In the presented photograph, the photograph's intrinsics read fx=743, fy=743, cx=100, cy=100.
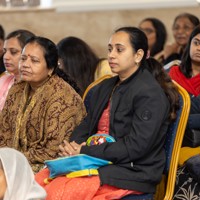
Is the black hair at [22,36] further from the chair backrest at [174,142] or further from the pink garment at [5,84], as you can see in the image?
the chair backrest at [174,142]

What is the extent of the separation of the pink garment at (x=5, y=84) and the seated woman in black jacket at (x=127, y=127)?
866 mm

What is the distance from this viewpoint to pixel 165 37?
265 inches

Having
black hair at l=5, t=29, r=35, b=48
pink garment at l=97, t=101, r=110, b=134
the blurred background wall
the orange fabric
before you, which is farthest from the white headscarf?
the blurred background wall

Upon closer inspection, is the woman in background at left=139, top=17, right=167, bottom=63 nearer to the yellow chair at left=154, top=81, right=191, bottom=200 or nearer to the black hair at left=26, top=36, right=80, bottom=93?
the black hair at left=26, top=36, right=80, bottom=93

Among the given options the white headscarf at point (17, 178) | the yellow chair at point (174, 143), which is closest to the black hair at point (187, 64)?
the yellow chair at point (174, 143)

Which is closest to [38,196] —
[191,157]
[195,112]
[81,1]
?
[191,157]

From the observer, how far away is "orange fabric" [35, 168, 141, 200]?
348 centimetres

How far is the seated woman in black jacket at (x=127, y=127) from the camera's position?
3.53 meters

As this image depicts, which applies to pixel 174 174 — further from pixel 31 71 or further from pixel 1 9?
pixel 1 9

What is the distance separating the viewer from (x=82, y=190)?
3.49 metres

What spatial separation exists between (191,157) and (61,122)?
70 cm

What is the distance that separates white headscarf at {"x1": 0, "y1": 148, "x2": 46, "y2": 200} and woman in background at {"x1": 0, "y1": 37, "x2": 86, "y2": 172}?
948mm

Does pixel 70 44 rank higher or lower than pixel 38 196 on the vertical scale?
higher

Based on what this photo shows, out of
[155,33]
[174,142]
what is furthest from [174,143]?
[155,33]
